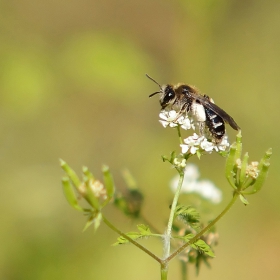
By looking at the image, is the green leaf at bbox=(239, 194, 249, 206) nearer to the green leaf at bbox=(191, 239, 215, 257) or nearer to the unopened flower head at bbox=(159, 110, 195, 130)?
the green leaf at bbox=(191, 239, 215, 257)

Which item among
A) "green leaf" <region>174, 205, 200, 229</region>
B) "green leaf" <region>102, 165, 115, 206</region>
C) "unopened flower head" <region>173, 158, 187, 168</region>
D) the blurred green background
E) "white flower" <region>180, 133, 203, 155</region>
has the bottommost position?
"green leaf" <region>102, 165, 115, 206</region>

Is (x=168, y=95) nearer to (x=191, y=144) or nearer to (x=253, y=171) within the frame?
(x=191, y=144)

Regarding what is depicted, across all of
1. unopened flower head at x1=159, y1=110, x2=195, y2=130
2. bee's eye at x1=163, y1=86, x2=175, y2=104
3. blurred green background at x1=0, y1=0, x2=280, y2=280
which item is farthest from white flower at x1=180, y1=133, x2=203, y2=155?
blurred green background at x1=0, y1=0, x2=280, y2=280

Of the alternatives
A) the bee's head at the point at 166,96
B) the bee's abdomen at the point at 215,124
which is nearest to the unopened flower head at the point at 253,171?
the bee's abdomen at the point at 215,124

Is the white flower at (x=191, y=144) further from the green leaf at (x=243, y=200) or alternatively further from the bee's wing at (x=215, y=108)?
the bee's wing at (x=215, y=108)

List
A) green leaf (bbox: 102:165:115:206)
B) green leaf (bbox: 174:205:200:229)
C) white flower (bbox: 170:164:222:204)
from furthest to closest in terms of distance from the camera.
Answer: white flower (bbox: 170:164:222:204)
green leaf (bbox: 174:205:200:229)
green leaf (bbox: 102:165:115:206)

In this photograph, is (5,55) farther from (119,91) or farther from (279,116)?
(279,116)

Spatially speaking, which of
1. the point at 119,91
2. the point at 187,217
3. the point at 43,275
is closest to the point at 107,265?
the point at 43,275
